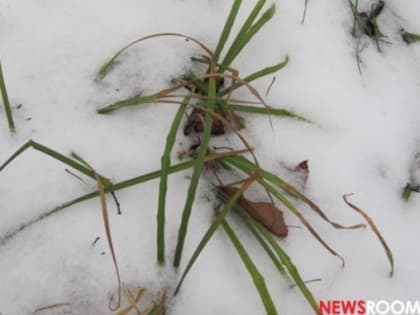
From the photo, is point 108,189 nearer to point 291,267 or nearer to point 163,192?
point 163,192

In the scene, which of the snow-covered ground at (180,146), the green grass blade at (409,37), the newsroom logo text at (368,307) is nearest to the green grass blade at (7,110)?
the snow-covered ground at (180,146)

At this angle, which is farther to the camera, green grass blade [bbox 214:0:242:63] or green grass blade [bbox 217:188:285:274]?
green grass blade [bbox 214:0:242:63]

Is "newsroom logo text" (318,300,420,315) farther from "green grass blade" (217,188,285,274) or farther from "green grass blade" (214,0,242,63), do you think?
"green grass blade" (214,0,242,63)

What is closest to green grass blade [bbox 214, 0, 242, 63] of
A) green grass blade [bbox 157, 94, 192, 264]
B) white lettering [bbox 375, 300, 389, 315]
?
green grass blade [bbox 157, 94, 192, 264]

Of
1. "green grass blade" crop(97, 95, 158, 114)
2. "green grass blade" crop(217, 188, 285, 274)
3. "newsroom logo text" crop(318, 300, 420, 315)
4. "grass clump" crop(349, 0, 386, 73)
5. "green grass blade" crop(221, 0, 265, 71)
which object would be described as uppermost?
"grass clump" crop(349, 0, 386, 73)

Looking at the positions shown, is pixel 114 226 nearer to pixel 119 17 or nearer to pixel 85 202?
pixel 85 202

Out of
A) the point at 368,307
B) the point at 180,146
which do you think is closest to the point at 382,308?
the point at 368,307

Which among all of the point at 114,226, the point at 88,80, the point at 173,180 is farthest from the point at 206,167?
the point at 88,80
